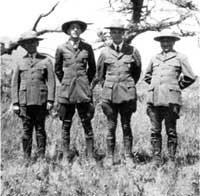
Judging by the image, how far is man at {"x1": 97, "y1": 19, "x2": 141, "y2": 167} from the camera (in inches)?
265

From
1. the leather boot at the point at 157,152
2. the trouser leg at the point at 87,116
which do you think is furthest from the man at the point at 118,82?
the leather boot at the point at 157,152

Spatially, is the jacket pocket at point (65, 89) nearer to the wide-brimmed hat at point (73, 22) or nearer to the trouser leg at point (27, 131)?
the trouser leg at point (27, 131)

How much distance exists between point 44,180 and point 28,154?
1296 millimetres

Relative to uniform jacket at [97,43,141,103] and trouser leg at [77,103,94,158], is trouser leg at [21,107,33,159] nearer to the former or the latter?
trouser leg at [77,103,94,158]

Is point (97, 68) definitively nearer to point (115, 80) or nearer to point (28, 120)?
point (115, 80)

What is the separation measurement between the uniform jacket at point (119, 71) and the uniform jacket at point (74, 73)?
0.25 m

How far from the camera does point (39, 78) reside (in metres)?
6.83

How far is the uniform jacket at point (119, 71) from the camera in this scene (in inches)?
265

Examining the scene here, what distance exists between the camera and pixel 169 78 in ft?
21.9

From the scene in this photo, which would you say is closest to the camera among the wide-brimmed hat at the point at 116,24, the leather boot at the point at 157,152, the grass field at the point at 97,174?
the grass field at the point at 97,174

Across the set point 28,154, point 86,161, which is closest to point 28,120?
point 28,154

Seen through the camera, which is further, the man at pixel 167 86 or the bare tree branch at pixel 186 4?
the bare tree branch at pixel 186 4

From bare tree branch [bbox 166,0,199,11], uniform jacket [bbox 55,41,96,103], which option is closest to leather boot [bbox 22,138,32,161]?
uniform jacket [bbox 55,41,96,103]

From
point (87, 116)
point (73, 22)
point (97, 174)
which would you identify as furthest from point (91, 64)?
point (97, 174)
